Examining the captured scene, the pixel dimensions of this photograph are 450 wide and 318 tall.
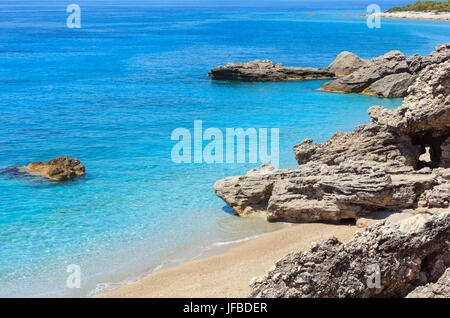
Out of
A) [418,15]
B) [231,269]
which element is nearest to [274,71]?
[231,269]

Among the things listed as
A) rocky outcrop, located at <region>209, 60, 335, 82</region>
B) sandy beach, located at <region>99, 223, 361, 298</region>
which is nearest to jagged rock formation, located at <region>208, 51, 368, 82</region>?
rocky outcrop, located at <region>209, 60, 335, 82</region>

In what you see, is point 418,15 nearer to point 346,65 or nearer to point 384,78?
point 346,65

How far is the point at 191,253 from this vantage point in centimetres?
1583

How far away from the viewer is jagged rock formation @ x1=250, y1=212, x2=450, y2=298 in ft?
31.6

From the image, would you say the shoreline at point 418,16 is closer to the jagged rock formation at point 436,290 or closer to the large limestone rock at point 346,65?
the large limestone rock at point 346,65

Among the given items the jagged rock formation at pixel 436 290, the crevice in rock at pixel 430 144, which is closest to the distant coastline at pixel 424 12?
the crevice in rock at pixel 430 144

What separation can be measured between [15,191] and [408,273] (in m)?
16.3

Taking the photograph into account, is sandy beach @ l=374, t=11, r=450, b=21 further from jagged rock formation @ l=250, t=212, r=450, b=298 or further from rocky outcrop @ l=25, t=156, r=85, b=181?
jagged rock formation @ l=250, t=212, r=450, b=298

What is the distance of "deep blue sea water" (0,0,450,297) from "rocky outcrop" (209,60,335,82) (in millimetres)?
1729

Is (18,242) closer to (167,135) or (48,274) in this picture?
(48,274)

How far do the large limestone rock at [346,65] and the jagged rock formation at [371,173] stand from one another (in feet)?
115

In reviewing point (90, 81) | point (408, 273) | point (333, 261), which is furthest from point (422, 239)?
point (90, 81)
